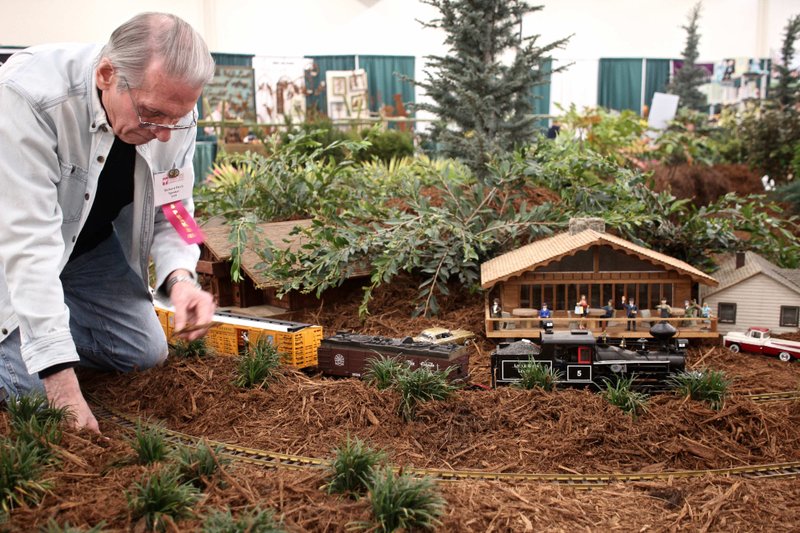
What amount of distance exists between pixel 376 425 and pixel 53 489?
3.76 ft

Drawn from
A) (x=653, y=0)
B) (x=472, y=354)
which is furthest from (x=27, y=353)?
(x=653, y=0)

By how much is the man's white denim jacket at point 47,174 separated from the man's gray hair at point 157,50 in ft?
0.88

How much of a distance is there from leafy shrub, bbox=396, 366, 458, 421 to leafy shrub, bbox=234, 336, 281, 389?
2.03ft

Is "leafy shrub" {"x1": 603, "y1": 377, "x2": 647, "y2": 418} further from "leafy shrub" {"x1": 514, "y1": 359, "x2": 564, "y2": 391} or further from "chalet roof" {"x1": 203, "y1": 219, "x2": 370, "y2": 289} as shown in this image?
"chalet roof" {"x1": 203, "y1": 219, "x2": 370, "y2": 289}

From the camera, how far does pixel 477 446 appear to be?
2676mm

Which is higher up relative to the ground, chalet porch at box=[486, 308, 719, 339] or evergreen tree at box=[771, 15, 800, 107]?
evergreen tree at box=[771, 15, 800, 107]

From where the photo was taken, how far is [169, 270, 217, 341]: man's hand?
8.98ft

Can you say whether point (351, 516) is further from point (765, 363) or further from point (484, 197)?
point (484, 197)

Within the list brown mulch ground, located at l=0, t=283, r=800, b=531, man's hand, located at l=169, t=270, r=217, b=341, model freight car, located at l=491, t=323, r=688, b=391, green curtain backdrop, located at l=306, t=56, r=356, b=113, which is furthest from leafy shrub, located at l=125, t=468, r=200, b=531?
green curtain backdrop, located at l=306, t=56, r=356, b=113

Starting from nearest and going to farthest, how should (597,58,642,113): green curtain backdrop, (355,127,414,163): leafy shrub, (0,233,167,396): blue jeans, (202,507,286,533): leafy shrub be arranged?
(202,507,286,533): leafy shrub
(0,233,167,396): blue jeans
(355,127,414,163): leafy shrub
(597,58,642,113): green curtain backdrop

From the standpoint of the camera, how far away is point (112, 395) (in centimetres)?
314

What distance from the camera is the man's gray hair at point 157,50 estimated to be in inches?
93.3

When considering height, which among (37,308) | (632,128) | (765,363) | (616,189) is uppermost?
(632,128)

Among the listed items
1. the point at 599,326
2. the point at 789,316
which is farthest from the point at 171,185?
the point at 789,316
